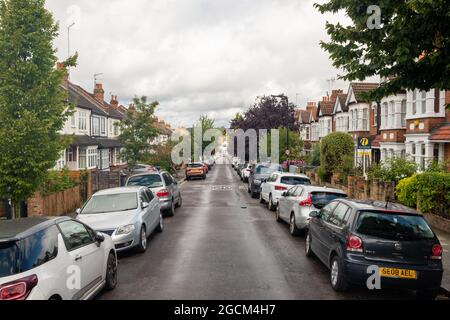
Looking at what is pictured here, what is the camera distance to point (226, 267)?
8.34 metres

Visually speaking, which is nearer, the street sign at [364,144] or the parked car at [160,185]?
the parked car at [160,185]

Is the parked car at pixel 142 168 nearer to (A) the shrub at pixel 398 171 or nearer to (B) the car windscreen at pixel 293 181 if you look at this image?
(B) the car windscreen at pixel 293 181

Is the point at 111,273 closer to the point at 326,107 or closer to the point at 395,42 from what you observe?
the point at 395,42

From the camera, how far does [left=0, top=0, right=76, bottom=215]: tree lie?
10719 millimetres

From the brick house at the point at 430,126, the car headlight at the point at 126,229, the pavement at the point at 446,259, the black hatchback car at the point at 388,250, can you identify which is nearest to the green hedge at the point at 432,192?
the pavement at the point at 446,259

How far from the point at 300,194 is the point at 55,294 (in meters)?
8.04

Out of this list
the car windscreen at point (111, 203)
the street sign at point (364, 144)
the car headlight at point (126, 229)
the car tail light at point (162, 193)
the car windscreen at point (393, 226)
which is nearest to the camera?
the car windscreen at point (393, 226)

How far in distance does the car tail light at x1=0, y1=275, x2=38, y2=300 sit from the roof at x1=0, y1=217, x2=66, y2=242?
2.00ft

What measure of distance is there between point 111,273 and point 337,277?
155 inches

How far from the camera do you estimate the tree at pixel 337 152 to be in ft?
81.0

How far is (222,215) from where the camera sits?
15.8m

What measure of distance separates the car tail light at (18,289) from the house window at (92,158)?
3189 cm
